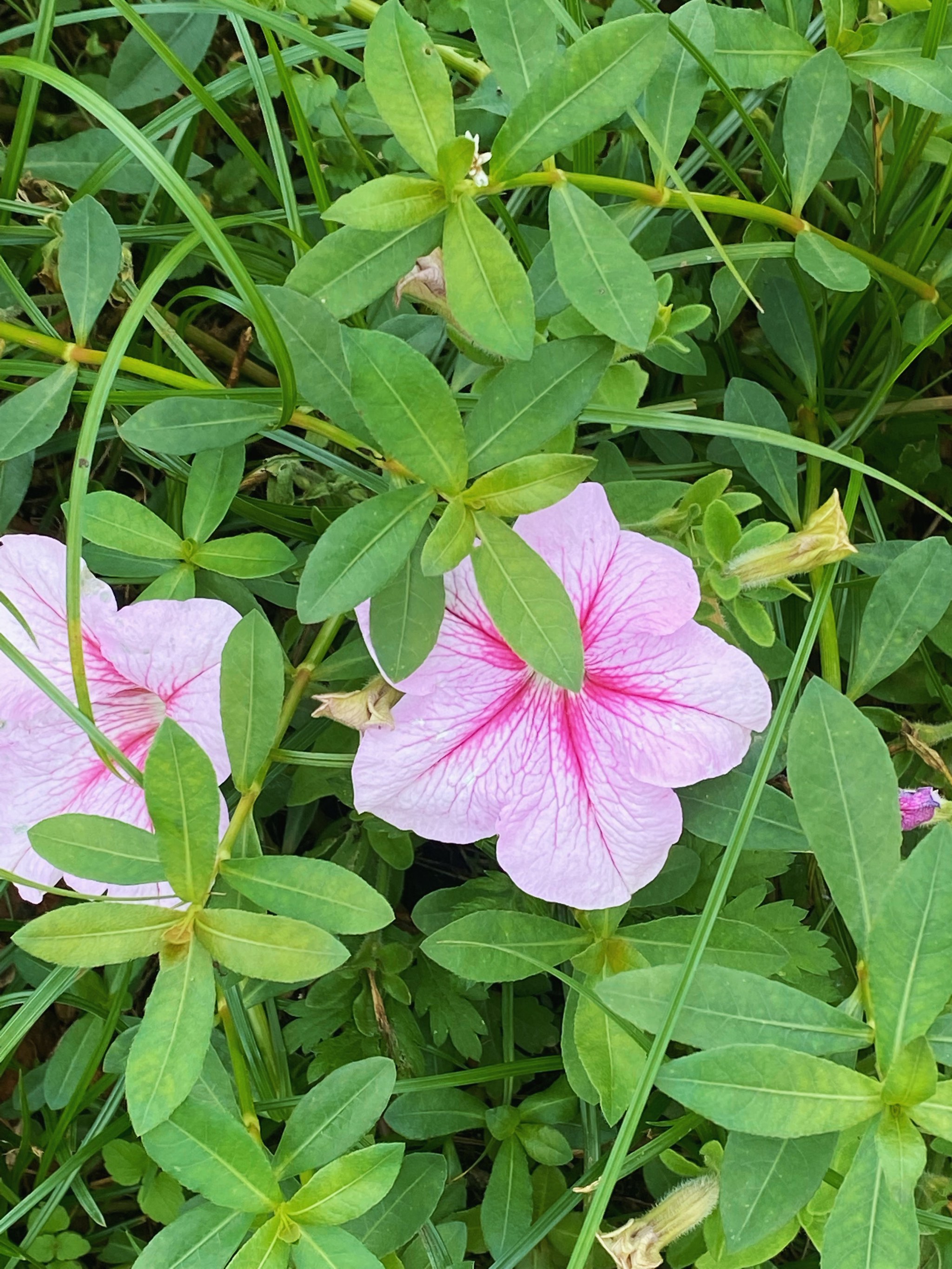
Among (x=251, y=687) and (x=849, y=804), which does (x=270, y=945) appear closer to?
(x=251, y=687)

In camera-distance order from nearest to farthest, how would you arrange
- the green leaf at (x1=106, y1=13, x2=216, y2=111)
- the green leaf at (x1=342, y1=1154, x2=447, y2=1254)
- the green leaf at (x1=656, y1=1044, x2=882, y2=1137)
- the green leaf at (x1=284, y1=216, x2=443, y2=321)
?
the green leaf at (x1=656, y1=1044, x2=882, y2=1137) → the green leaf at (x1=284, y1=216, x2=443, y2=321) → the green leaf at (x1=342, y1=1154, x2=447, y2=1254) → the green leaf at (x1=106, y1=13, x2=216, y2=111)

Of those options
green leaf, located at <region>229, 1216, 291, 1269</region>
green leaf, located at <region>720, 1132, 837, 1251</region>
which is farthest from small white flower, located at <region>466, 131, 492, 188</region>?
green leaf, located at <region>229, 1216, 291, 1269</region>

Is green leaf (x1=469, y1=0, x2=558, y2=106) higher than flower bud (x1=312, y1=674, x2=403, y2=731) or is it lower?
higher

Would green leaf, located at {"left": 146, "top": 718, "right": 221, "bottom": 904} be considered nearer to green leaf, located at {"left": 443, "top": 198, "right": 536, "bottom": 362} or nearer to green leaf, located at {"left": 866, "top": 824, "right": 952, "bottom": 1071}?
green leaf, located at {"left": 443, "top": 198, "right": 536, "bottom": 362}

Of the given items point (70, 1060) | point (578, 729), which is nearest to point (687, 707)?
point (578, 729)

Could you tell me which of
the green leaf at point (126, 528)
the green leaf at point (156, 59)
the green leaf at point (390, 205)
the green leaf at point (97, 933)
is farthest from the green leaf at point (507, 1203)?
the green leaf at point (156, 59)

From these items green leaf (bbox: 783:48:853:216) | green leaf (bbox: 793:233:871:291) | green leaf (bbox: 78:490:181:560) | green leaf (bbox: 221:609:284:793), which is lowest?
green leaf (bbox: 221:609:284:793)
